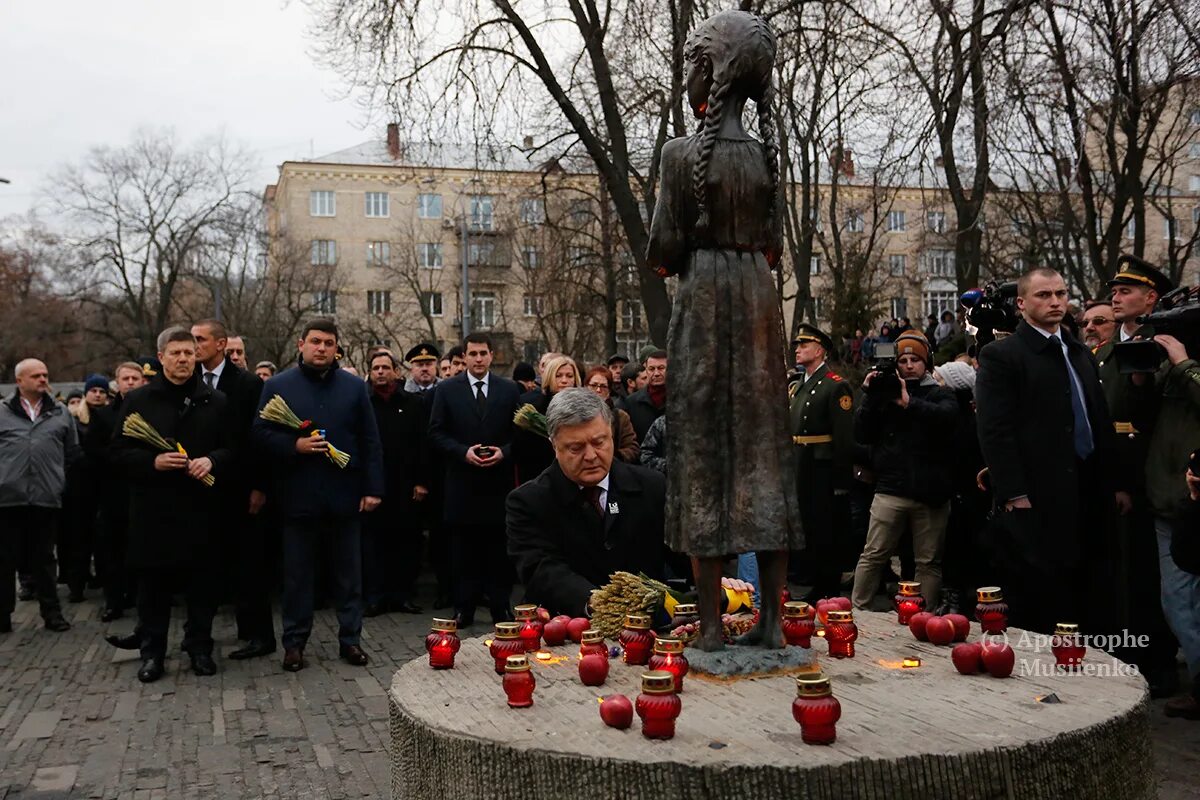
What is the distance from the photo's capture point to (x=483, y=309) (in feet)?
206

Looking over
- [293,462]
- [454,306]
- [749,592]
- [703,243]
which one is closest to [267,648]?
[293,462]

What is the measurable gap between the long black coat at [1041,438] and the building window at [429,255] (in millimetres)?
53593

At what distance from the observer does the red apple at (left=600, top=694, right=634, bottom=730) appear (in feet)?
11.9

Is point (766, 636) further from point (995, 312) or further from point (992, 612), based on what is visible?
point (995, 312)

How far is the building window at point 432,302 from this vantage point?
56525mm

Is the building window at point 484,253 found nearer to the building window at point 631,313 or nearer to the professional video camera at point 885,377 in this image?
the building window at point 631,313

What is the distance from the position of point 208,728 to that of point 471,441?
12.5ft

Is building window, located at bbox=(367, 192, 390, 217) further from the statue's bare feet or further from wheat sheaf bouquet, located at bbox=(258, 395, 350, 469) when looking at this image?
the statue's bare feet

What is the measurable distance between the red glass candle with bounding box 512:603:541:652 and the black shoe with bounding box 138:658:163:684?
4.36 meters

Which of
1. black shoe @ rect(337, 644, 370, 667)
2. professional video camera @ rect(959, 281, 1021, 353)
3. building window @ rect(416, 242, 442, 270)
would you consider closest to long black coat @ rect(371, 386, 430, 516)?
black shoe @ rect(337, 644, 370, 667)

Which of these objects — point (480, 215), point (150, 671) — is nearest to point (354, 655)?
point (150, 671)

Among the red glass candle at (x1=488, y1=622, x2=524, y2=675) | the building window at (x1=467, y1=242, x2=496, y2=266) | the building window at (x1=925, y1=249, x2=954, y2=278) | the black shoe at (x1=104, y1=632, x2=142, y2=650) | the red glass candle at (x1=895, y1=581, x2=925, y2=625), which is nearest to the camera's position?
the red glass candle at (x1=488, y1=622, x2=524, y2=675)

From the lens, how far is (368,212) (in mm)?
70812

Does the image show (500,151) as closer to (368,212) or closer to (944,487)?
(944,487)
